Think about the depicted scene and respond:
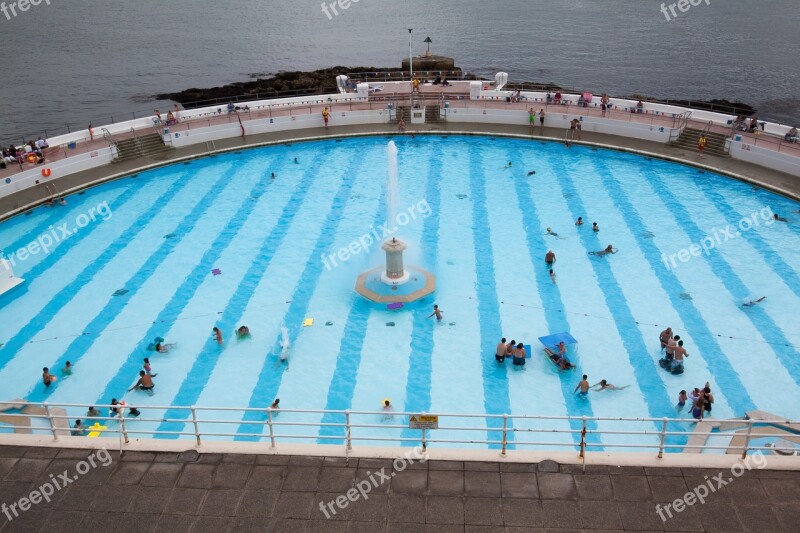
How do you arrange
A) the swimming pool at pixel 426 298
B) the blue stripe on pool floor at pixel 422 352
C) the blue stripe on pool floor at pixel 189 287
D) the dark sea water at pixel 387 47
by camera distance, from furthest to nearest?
1. the dark sea water at pixel 387 47
2. the blue stripe on pool floor at pixel 189 287
3. the swimming pool at pixel 426 298
4. the blue stripe on pool floor at pixel 422 352

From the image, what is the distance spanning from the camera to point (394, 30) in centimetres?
8794

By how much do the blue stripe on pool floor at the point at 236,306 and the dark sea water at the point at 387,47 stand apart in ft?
89.8

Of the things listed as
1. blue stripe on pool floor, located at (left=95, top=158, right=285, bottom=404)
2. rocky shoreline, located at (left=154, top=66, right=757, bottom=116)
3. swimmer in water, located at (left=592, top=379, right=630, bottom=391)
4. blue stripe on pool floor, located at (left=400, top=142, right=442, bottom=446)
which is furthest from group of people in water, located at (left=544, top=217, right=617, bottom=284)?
rocky shoreline, located at (left=154, top=66, right=757, bottom=116)

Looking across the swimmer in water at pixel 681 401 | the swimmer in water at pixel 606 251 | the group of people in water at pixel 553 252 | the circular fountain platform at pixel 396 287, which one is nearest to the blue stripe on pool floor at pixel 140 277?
the circular fountain platform at pixel 396 287

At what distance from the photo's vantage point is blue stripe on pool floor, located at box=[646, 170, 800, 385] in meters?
15.9

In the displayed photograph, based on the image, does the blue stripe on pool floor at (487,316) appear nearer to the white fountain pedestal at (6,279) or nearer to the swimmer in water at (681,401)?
the swimmer in water at (681,401)

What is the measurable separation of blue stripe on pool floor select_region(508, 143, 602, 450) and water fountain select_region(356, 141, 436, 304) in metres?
3.56

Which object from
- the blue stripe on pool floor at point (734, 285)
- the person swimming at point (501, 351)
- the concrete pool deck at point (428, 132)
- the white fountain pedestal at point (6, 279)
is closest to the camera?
the person swimming at point (501, 351)

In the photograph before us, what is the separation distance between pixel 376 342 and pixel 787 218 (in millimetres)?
16473

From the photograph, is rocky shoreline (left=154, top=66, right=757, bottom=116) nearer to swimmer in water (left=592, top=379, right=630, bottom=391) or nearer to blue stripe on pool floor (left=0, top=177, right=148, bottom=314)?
blue stripe on pool floor (left=0, top=177, right=148, bottom=314)

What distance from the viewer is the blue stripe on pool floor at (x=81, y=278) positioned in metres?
17.3

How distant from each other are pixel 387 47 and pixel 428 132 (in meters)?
49.3

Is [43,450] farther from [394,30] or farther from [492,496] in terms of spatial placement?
[394,30]

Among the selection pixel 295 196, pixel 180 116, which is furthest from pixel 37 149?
pixel 295 196
